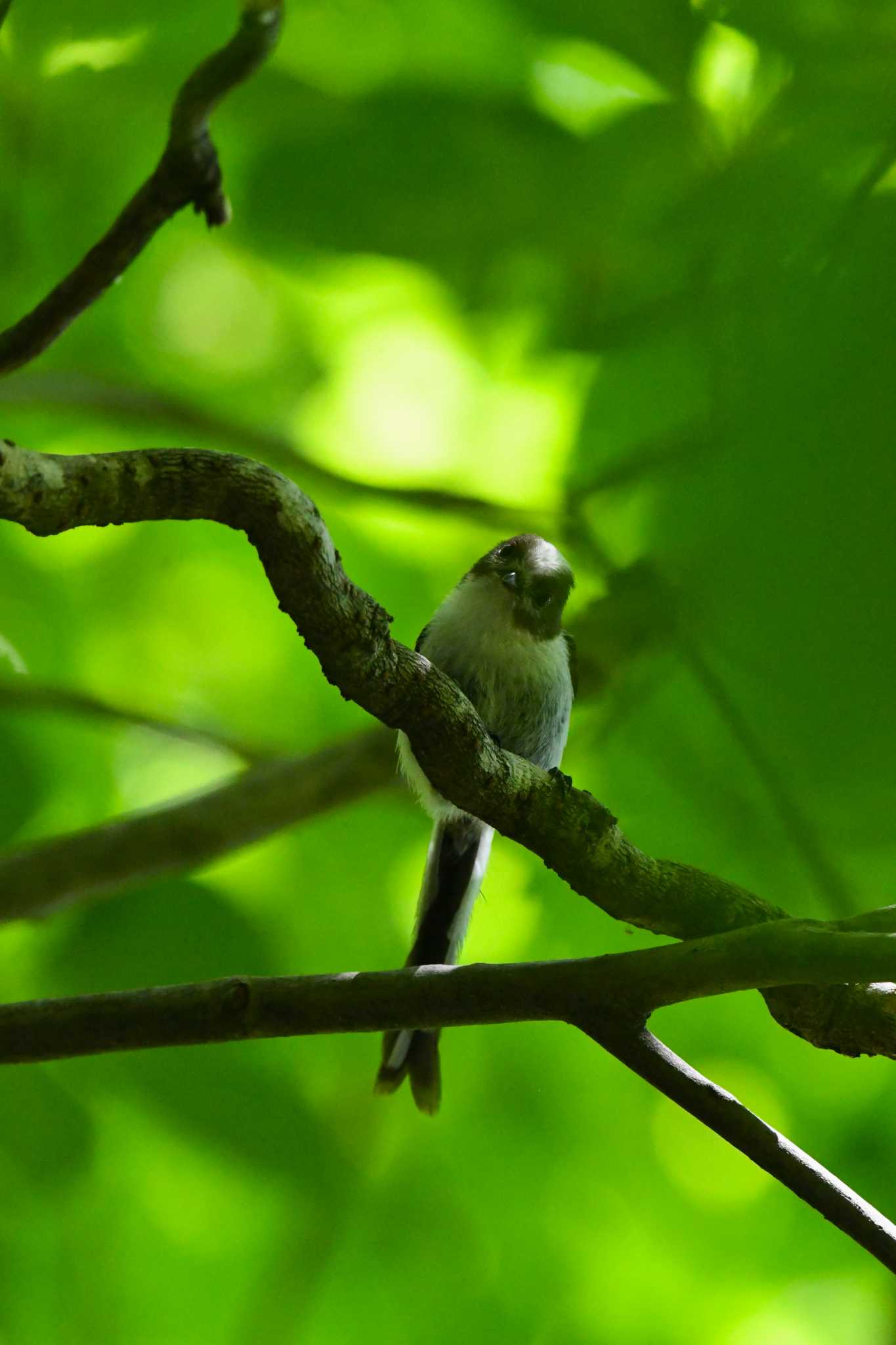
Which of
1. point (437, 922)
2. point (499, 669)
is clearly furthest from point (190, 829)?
point (499, 669)

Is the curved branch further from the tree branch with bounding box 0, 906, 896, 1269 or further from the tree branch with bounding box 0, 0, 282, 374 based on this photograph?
the tree branch with bounding box 0, 0, 282, 374

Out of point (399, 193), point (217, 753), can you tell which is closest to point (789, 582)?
point (399, 193)

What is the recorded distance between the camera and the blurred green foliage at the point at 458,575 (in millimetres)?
1040

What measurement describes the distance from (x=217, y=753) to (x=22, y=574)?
641 mm

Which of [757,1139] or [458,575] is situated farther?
[458,575]

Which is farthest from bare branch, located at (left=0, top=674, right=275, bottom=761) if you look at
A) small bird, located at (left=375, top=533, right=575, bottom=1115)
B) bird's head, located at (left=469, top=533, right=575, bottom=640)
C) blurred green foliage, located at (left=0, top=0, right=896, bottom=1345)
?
bird's head, located at (left=469, top=533, right=575, bottom=640)

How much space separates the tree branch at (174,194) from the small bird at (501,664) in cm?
108

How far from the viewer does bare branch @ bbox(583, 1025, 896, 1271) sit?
1.24m

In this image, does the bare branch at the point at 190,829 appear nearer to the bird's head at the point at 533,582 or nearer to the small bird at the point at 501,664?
the small bird at the point at 501,664

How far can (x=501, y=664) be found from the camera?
2.27 meters

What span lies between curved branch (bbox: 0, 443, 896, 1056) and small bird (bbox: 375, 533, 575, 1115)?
0.74 meters

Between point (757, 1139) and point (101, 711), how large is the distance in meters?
1.94

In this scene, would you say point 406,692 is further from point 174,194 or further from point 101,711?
point 101,711

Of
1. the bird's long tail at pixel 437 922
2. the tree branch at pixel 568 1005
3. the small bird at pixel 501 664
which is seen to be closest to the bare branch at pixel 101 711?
the bird's long tail at pixel 437 922
